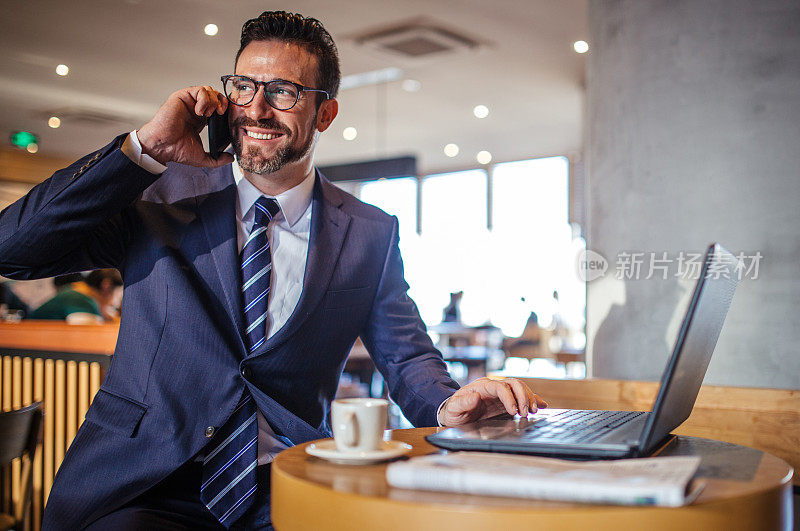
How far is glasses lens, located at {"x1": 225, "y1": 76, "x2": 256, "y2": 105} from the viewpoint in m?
1.61

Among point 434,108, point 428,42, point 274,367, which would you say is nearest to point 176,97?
point 274,367

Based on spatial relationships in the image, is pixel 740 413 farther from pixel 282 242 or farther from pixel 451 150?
pixel 451 150

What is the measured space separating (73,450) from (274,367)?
16.3 inches

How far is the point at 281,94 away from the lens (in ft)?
5.38

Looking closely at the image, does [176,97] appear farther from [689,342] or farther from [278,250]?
[689,342]

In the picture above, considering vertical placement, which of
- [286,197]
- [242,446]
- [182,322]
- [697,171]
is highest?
[697,171]

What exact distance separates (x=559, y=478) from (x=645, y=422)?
31cm

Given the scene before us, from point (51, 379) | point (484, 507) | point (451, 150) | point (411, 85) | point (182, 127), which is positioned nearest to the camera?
point (484, 507)

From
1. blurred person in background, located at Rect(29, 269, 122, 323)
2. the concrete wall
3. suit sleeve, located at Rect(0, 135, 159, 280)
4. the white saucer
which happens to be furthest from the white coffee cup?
blurred person in background, located at Rect(29, 269, 122, 323)

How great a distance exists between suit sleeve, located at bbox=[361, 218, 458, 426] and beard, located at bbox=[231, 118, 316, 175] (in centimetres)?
35

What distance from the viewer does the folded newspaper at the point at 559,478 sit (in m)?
0.76

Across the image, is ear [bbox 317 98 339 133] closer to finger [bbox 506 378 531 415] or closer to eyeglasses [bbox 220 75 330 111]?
eyeglasses [bbox 220 75 330 111]

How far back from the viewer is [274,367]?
1535 millimetres

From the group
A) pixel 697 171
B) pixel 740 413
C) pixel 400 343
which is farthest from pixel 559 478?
pixel 697 171
